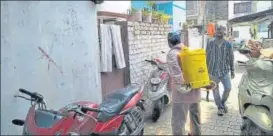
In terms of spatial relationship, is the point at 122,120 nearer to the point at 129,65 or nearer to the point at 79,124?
the point at 79,124

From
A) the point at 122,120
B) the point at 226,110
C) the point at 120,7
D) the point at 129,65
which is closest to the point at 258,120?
the point at 122,120

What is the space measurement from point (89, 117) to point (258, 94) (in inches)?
51.6

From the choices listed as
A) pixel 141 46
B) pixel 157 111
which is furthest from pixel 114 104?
pixel 141 46

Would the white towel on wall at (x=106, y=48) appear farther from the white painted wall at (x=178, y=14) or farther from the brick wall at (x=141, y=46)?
the white painted wall at (x=178, y=14)

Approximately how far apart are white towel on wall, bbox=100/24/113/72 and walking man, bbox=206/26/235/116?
6.07 ft

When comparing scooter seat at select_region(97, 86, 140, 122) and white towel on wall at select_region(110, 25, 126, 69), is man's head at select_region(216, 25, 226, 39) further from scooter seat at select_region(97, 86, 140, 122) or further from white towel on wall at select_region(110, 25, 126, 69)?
white towel on wall at select_region(110, 25, 126, 69)

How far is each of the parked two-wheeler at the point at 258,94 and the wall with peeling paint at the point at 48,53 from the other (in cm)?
253

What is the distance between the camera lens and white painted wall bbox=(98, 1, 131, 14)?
18.6ft

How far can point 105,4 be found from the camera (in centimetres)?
573

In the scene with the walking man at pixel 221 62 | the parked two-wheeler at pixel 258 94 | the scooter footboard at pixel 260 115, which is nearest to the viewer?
the parked two-wheeler at pixel 258 94

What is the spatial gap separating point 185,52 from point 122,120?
95cm

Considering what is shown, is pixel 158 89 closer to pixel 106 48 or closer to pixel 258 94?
pixel 106 48

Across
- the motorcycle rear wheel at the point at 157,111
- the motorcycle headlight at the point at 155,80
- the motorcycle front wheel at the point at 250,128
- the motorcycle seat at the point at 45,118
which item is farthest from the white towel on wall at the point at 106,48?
the motorcycle front wheel at the point at 250,128

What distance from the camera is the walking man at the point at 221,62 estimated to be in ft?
9.86
